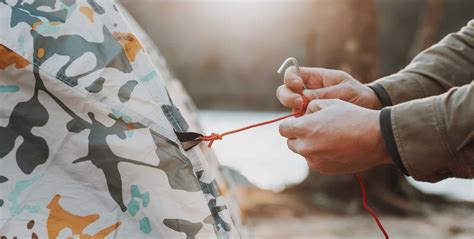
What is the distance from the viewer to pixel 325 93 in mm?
1448

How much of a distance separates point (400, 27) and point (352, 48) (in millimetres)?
2927

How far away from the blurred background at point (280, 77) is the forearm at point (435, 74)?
1.06 meters

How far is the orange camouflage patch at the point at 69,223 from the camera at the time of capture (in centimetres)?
117

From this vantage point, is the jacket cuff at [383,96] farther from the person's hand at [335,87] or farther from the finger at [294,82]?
the finger at [294,82]

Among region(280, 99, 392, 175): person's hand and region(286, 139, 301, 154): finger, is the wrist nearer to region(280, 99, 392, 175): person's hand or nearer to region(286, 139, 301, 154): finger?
region(280, 99, 392, 175): person's hand

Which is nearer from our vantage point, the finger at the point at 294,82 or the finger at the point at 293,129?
the finger at the point at 293,129

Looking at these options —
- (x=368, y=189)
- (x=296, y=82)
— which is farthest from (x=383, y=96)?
(x=368, y=189)

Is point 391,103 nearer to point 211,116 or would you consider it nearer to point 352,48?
point 352,48

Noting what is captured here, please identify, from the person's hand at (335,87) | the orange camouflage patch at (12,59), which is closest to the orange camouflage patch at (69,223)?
the orange camouflage patch at (12,59)

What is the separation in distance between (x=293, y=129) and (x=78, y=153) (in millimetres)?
383

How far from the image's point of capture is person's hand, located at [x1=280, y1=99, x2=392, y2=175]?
1.15m

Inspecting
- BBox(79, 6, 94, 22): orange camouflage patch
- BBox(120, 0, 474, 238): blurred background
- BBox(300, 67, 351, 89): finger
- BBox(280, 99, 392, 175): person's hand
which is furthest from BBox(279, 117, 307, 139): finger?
BBox(120, 0, 474, 238): blurred background

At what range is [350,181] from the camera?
3.42 metres

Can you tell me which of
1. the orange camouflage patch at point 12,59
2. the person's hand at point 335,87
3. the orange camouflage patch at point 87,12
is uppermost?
the orange camouflage patch at point 87,12
